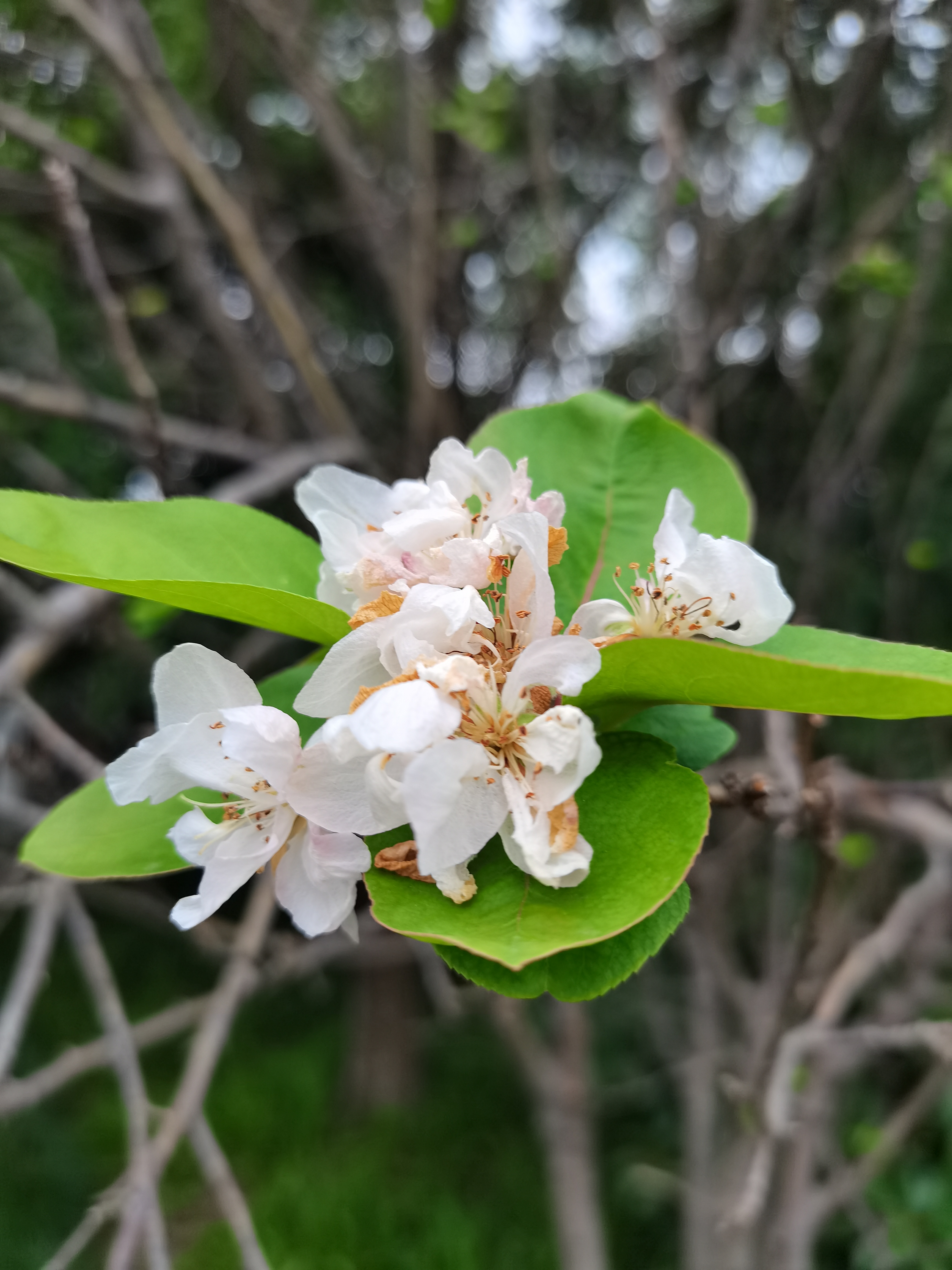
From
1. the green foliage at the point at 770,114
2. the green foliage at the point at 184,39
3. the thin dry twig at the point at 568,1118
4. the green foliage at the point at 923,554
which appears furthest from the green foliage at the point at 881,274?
the green foliage at the point at 184,39

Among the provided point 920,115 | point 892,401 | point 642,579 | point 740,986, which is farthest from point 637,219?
point 642,579

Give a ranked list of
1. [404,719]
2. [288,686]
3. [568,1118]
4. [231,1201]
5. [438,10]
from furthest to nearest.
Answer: [568,1118], [438,10], [231,1201], [288,686], [404,719]

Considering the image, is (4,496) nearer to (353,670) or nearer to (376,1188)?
(353,670)

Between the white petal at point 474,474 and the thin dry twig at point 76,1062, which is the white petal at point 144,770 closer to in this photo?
the white petal at point 474,474

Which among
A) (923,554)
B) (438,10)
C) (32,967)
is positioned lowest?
(32,967)

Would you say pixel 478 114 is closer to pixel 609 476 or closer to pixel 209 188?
pixel 209 188

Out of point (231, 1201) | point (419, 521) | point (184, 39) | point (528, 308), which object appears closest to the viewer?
point (419, 521)

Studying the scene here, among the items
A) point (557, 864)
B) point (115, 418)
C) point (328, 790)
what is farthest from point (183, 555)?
point (115, 418)

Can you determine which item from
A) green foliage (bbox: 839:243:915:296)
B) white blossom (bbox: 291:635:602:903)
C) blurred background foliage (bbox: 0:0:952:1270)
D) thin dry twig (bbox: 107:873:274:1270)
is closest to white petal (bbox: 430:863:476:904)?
white blossom (bbox: 291:635:602:903)
